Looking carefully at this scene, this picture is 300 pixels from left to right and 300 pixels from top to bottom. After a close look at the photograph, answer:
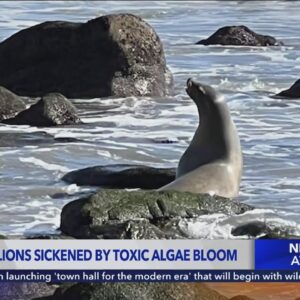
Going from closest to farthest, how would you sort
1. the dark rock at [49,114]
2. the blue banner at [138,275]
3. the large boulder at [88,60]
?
the blue banner at [138,275] < the dark rock at [49,114] < the large boulder at [88,60]

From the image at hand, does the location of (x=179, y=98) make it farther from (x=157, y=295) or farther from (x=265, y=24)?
(x=265, y=24)

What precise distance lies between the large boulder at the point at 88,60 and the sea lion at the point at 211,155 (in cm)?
693

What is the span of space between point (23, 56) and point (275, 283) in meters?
12.2

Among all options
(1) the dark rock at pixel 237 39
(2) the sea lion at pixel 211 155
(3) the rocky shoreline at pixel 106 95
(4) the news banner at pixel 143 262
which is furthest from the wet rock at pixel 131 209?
(1) the dark rock at pixel 237 39

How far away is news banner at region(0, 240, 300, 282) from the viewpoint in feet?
19.6

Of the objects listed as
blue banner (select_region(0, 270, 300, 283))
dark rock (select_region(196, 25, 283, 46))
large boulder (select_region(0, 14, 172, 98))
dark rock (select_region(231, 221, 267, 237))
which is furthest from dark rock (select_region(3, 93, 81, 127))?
dark rock (select_region(196, 25, 283, 46))

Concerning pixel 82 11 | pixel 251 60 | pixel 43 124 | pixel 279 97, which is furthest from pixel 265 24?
pixel 43 124

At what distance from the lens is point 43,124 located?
14.7 metres

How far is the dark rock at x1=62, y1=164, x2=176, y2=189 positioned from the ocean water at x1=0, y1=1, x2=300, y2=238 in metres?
0.19

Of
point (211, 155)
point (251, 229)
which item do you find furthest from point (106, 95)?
point (251, 229)

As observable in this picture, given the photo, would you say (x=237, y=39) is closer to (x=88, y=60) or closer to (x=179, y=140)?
(x=88, y=60)

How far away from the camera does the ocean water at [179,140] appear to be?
9.84 m

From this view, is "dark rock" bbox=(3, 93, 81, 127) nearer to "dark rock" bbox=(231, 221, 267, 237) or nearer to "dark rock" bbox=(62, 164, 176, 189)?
"dark rock" bbox=(62, 164, 176, 189)

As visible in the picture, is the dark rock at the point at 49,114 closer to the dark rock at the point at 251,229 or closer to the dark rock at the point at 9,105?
→ the dark rock at the point at 9,105
